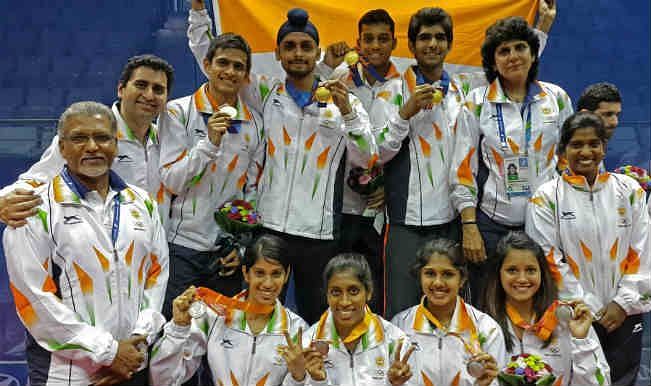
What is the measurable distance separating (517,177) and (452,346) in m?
0.99

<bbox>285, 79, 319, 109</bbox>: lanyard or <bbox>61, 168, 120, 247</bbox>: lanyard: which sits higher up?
<bbox>285, 79, 319, 109</bbox>: lanyard

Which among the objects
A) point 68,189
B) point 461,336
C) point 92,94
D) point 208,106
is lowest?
point 461,336

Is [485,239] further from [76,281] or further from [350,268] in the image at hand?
[76,281]

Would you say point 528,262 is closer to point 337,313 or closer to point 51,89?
point 337,313

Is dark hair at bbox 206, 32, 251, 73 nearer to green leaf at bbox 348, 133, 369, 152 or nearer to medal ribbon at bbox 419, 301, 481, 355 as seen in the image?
green leaf at bbox 348, 133, 369, 152

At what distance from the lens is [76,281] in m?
3.16

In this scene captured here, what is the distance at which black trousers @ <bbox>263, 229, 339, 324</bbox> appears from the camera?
13.9 ft

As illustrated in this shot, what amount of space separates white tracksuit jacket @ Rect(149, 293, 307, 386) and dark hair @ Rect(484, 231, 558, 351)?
37.9 inches

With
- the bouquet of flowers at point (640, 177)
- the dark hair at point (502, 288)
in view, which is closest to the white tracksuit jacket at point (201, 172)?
the dark hair at point (502, 288)

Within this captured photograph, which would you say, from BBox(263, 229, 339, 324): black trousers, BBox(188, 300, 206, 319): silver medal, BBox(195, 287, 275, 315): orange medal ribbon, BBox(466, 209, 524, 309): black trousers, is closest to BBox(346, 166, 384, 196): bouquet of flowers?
BBox(263, 229, 339, 324): black trousers

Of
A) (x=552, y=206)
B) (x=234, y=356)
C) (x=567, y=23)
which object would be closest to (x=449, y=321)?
(x=552, y=206)

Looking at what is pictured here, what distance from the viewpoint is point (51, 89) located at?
21.0ft

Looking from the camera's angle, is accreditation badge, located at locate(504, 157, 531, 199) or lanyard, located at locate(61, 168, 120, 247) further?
accreditation badge, located at locate(504, 157, 531, 199)

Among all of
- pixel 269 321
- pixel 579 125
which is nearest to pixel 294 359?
pixel 269 321
